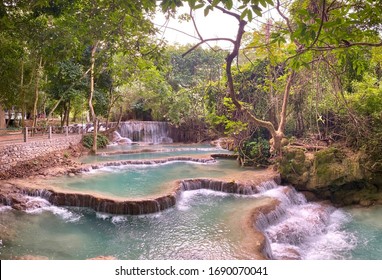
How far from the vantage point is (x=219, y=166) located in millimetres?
13719

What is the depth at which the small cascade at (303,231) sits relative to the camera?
6934mm

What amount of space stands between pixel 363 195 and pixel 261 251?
5813 millimetres

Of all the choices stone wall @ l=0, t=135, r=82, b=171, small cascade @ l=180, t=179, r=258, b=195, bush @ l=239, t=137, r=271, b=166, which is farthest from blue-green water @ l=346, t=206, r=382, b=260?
stone wall @ l=0, t=135, r=82, b=171

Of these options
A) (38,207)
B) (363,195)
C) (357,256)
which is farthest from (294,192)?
(38,207)

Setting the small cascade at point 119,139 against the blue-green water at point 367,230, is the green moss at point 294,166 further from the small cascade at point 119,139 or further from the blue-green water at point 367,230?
the small cascade at point 119,139

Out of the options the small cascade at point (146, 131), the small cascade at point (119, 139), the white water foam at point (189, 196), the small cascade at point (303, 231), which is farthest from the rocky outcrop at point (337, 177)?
the small cascade at point (146, 131)

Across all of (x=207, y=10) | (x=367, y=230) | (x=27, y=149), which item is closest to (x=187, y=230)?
(x=367, y=230)

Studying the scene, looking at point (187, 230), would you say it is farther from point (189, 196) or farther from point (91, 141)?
point (91, 141)

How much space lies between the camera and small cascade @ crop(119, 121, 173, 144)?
24.6 metres

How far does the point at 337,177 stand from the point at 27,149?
1173cm

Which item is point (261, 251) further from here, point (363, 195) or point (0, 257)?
point (363, 195)

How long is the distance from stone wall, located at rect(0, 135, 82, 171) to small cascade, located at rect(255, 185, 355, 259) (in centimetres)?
929

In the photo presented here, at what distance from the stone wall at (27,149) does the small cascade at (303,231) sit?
30.5ft

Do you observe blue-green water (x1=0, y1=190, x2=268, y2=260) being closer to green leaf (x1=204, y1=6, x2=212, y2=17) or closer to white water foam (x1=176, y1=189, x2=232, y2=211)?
white water foam (x1=176, y1=189, x2=232, y2=211)
